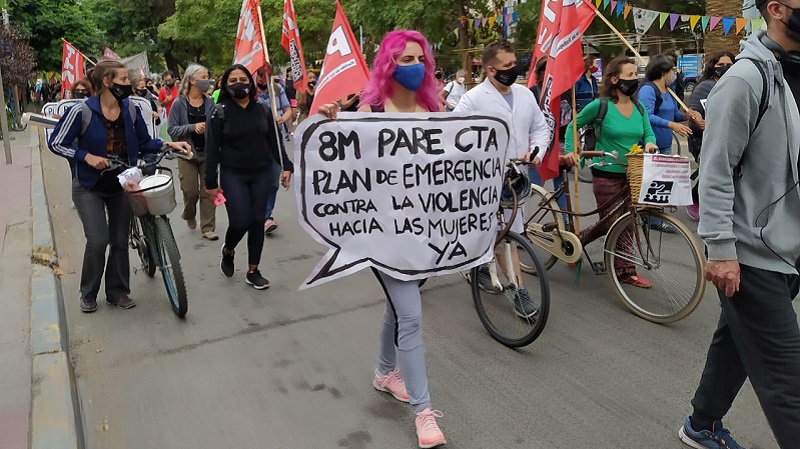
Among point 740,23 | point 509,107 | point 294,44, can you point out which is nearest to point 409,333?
point 509,107

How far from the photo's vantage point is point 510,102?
4723 mm

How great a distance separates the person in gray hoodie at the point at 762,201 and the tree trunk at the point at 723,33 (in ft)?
34.5

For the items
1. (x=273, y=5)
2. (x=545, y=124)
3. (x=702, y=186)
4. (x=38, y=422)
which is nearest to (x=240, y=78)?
(x=545, y=124)

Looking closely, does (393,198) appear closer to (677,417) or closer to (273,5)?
(677,417)

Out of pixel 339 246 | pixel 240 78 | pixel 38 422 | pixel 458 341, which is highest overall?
pixel 240 78

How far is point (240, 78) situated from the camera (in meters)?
5.36

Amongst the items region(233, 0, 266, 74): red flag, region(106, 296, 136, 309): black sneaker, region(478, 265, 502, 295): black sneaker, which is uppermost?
region(233, 0, 266, 74): red flag

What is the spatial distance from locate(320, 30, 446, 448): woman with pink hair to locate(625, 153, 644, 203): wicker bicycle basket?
63.0 inches

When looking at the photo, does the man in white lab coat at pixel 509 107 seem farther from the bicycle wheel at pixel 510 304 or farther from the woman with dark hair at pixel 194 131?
the woman with dark hair at pixel 194 131

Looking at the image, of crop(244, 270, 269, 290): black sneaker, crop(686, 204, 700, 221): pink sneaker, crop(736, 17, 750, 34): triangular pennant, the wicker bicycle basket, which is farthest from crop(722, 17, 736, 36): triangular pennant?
crop(244, 270, 269, 290): black sneaker

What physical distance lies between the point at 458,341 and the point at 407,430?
1174 mm

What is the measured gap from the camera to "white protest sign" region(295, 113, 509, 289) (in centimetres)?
314

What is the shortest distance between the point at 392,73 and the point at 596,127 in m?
2.67

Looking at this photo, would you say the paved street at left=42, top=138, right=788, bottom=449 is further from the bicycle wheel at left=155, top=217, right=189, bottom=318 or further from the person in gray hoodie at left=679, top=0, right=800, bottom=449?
the person in gray hoodie at left=679, top=0, right=800, bottom=449
